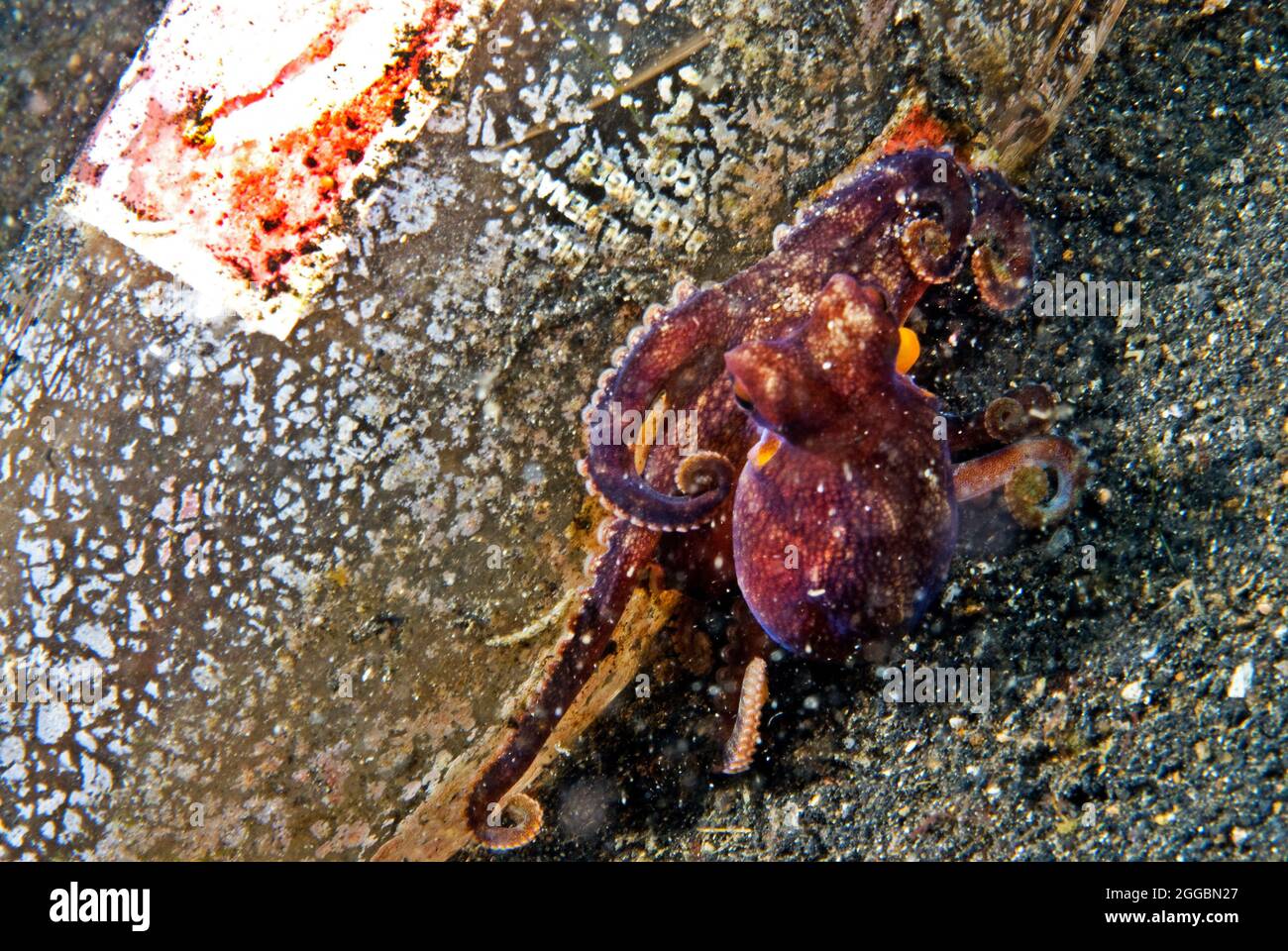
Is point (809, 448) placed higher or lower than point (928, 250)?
lower

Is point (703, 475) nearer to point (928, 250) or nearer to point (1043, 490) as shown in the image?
point (928, 250)

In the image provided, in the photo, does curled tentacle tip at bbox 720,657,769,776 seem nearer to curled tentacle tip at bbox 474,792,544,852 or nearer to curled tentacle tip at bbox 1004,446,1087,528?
curled tentacle tip at bbox 474,792,544,852

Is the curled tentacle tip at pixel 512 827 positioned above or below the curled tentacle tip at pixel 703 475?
below

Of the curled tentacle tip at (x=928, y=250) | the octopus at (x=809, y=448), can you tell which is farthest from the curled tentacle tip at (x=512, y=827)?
the curled tentacle tip at (x=928, y=250)

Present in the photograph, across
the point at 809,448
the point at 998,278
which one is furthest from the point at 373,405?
the point at 998,278

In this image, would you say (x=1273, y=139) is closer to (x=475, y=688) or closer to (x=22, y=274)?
(x=475, y=688)

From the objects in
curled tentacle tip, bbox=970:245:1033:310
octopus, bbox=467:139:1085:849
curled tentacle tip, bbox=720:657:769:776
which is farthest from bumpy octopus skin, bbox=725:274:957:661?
curled tentacle tip, bbox=970:245:1033:310

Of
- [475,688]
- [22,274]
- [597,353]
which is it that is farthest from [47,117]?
[475,688]

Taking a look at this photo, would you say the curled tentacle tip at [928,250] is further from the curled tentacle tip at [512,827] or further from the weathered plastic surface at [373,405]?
the curled tentacle tip at [512,827]

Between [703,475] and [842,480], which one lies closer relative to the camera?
[842,480]
